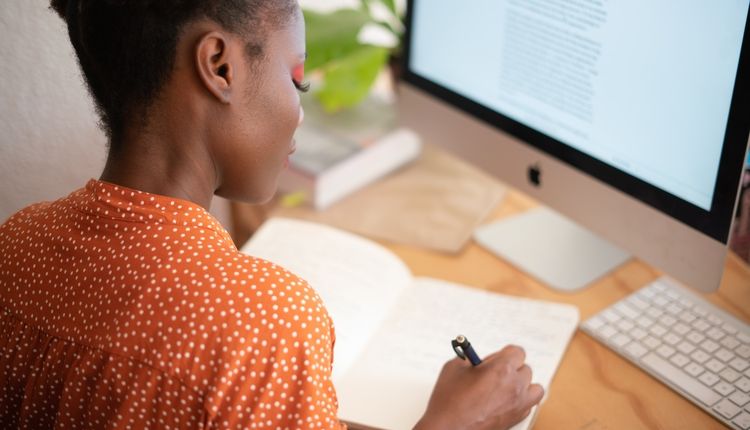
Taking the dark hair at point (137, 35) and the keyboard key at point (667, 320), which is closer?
the dark hair at point (137, 35)

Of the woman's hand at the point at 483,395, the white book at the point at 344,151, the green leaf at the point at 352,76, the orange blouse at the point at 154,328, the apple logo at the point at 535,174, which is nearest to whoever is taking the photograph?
the orange blouse at the point at 154,328

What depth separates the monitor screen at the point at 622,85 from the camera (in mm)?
746

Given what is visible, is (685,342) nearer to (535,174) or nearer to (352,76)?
(535,174)

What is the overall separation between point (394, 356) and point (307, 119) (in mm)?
556

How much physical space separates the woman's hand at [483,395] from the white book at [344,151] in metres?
0.44

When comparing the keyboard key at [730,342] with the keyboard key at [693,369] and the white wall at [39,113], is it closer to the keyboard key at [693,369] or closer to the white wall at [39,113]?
the keyboard key at [693,369]

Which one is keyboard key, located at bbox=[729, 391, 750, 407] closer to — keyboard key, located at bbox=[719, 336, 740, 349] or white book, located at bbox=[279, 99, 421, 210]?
keyboard key, located at bbox=[719, 336, 740, 349]

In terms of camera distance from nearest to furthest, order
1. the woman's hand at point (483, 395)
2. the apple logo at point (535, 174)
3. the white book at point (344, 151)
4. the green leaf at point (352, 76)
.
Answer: the woman's hand at point (483, 395), the apple logo at point (535, 174), the white book at point (344, 151), the green leaf at point (352, 76)

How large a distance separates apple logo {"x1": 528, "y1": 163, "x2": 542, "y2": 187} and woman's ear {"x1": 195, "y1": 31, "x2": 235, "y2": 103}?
1.52 feet

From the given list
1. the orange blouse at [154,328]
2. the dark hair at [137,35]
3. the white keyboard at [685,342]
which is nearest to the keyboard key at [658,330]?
the white keyboard at [685,342]

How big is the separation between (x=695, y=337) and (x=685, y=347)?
0.8 inches

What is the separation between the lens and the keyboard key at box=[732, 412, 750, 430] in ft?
2.43

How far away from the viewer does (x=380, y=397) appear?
79 cm

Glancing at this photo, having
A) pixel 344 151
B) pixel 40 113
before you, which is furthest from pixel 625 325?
pixel 40 113
